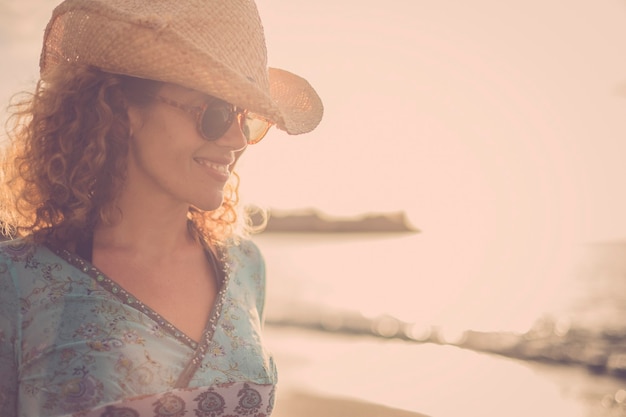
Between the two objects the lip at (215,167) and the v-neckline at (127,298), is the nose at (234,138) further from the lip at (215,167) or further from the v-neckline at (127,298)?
the v-neckline at (127,298)

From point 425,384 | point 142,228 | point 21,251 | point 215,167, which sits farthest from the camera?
point 425,384

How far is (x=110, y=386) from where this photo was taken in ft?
6.10

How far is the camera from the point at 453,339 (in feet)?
35.3

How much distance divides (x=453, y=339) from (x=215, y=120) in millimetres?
9435

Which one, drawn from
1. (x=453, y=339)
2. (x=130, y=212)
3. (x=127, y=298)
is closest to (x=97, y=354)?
(x=127, y=298)

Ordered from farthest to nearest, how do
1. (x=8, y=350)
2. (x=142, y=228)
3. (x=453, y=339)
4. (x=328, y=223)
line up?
1. (x=328, y=223)
2. (x=453, y=339)
3. (x=142, y=228)
4. (x=8, y=350)

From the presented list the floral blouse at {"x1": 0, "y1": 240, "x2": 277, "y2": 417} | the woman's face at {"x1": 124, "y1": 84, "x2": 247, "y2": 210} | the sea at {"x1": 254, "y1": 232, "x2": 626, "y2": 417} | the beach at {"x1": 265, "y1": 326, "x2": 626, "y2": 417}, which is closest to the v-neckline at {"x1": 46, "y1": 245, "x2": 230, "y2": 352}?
the floral blouse at {"x1": 0, "y1": 240, "x2": 277, "y2": 417}

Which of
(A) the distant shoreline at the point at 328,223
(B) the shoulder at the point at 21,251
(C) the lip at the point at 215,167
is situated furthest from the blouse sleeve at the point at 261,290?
(A) the distant shoreline at the point at 328,223

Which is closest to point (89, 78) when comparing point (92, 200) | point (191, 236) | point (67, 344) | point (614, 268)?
point (92, 200)

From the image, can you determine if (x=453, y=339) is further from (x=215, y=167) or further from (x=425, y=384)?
(x=215, y=167)

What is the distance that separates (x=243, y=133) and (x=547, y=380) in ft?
24.2

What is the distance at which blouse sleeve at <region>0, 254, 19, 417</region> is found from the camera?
1.85 m

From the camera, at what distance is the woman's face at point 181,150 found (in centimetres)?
210

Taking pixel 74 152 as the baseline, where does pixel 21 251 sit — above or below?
below
